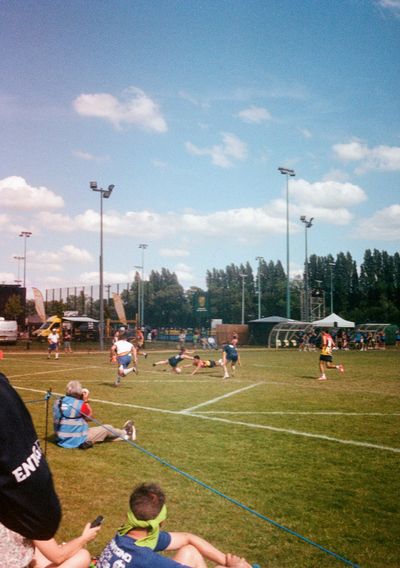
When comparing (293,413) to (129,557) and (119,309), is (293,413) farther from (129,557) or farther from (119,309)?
(119,309)

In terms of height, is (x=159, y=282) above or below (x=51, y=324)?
above

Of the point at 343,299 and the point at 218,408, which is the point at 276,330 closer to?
the point at 218,408

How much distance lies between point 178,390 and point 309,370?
9.35m

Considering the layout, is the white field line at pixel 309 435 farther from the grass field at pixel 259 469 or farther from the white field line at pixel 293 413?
the white field line at pixel 293 413

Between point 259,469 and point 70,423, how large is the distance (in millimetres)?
3289

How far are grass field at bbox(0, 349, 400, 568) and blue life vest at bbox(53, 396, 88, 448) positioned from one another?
25 cm

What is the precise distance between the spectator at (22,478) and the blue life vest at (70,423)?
6577mm

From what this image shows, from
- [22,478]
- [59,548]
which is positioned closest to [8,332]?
[59,548]

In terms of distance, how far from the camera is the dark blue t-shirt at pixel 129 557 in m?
2.88

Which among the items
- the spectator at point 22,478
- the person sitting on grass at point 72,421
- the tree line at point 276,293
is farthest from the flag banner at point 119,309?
the spectator at point 22,478

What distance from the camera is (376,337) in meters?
45.1

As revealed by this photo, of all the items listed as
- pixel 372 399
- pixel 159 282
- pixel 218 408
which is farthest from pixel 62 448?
pixel 159 282

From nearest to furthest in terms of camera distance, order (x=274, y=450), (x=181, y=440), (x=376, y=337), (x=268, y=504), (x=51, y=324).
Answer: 1. (x=268, y=504)
2. (x=274, y=450)
3. (x=181, y=440)
4. (x=376, y=337)
5. (x=51, y=324)

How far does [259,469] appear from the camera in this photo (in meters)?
6.89
